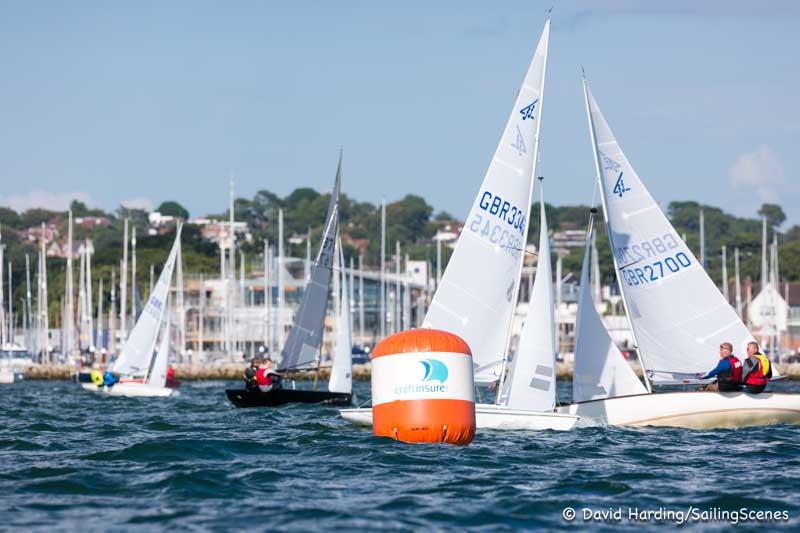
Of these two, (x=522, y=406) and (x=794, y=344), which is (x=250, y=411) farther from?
(x=794, y=344)

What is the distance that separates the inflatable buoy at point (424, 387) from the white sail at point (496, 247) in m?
5.36

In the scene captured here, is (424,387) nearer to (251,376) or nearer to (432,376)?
(432,376)

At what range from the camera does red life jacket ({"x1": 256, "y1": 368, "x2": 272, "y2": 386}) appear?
93.5ft

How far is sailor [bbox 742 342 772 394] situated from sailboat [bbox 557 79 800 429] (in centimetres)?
68

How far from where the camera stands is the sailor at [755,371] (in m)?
20.0

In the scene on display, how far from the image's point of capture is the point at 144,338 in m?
41.2

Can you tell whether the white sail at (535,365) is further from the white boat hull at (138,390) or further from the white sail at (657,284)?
the white boat hull at (138,390)

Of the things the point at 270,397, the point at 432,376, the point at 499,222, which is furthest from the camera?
the point at 270,397

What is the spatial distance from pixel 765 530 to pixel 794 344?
86.4 metres

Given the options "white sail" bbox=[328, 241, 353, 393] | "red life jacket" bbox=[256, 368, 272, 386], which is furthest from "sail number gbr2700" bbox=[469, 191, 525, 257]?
"white sail" bbox=[328, 241, 353, 393]

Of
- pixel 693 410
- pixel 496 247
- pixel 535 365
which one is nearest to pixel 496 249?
pixel 496 247

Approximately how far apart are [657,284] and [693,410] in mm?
2385

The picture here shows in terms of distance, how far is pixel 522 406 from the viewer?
20.0 m

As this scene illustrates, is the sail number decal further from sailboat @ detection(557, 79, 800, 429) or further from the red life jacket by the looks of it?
the red life jacket
